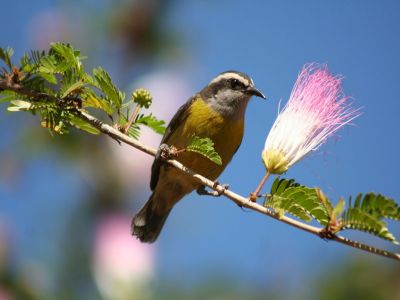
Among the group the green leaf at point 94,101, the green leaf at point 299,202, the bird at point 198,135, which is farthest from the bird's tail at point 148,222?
the green leaf at point 299,202

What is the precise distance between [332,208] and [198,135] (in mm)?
2684

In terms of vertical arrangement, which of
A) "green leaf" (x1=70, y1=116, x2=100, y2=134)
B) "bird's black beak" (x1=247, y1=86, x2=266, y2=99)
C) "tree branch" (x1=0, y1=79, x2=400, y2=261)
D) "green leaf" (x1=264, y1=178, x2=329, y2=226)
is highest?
"bird's black beak" (x1=247, y1=86, x2=266, y2=99)

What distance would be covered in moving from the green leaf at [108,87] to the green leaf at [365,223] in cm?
164

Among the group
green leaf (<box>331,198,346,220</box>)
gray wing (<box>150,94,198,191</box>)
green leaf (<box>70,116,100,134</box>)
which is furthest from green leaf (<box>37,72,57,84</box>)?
gray wing (<box>150,94,198,191</box>)

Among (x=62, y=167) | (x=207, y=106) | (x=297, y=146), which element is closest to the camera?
(x=297, y=146)

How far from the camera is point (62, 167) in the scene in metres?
8.57

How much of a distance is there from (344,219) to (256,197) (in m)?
0.58

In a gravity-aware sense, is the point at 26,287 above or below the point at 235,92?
below

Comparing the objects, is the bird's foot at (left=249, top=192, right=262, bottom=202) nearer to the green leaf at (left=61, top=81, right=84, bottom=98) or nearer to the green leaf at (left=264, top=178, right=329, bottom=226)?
the green leaf at (left=264, top=178, right=329, bottom=226)

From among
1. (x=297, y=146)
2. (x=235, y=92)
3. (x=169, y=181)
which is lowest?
(x=169, y=181)

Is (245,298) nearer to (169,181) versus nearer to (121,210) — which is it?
(121,210)

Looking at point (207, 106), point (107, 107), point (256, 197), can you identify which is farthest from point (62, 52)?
point (207, 106)

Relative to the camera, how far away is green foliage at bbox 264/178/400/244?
242 centimetres

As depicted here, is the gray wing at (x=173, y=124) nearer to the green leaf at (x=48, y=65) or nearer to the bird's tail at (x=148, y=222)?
the bird's tail at (x=148, y=222)
